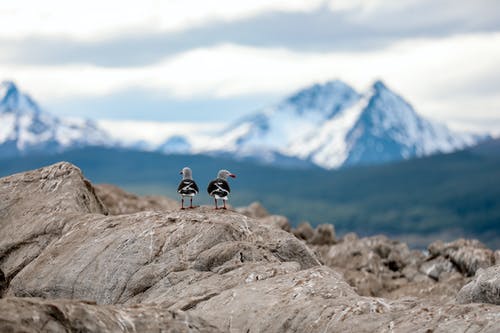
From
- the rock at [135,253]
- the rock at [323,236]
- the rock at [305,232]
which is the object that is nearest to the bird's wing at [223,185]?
the rock at [135,253]

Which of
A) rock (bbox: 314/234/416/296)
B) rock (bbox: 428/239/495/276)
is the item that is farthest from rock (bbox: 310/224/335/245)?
rock (bbox: 428/239/495/276)

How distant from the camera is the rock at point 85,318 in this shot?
26.9 metres

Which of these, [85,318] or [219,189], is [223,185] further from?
[85,318]

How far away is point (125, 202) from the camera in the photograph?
114500mm

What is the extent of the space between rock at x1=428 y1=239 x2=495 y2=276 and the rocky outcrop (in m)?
38.8

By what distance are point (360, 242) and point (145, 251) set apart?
2485 inches

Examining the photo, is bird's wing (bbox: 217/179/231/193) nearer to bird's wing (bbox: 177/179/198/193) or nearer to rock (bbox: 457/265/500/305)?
bird's wing (bbox: 177/179/198/193)

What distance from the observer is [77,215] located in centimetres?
4906

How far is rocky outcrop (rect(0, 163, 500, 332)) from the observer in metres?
29.7

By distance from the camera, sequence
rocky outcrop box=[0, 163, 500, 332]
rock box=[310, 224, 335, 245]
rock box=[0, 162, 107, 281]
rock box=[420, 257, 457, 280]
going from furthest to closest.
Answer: rock box=[310, 224, 335, 245], rock box=[420, 257, 457, 280], rock box=[0, 162, 107, 281], rocky outcrop box=[0, 163, 500, 332]

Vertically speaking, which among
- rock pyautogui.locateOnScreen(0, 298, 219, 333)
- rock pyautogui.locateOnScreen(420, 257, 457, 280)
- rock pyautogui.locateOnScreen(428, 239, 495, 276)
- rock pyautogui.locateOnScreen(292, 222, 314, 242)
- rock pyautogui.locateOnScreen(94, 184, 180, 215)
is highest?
rock pyautogui.locateOnScreen(0, 298, 219, 333)

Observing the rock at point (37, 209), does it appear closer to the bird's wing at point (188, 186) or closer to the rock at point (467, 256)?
the bird's wing at point (188, 186)

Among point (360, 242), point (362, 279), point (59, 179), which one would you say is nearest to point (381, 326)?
point (59, 179)

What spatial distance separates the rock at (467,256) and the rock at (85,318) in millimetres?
57014
